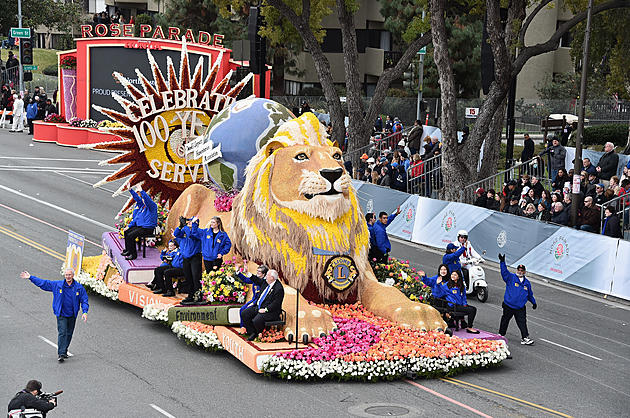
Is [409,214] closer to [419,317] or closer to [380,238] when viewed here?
[380,238]

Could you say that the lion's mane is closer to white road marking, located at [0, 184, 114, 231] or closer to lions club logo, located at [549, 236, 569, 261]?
lions club logo, located at [549, 236, 569, 261]

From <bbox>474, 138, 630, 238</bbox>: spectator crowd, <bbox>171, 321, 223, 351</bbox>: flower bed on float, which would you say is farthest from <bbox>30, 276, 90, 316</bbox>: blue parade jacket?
<bbox>474, 138, 630, 238</bbox>: spectator crowd

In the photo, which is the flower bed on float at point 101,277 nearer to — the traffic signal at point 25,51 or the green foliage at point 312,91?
the traffic signal at point 25,51

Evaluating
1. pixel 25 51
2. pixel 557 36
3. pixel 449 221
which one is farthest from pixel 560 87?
pixel 25 51

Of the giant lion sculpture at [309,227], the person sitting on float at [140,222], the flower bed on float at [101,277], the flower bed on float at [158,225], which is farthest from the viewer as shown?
the flower bed on float at [158,225]

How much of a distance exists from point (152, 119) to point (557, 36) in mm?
13249

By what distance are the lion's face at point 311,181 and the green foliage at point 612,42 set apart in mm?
16695

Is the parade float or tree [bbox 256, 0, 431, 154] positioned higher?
tree [bbox 256, 0, 431, 154]

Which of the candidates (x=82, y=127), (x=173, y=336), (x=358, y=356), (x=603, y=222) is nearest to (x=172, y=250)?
(x=173, y=336)

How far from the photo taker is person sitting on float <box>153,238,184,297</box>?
19.0 metres

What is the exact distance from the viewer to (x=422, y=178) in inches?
1312

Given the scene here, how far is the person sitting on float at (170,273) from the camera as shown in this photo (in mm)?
18953

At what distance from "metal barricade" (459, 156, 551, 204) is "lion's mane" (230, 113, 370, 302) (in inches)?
502

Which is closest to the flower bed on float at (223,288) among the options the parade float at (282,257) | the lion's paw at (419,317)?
the parade float at (282,257)
